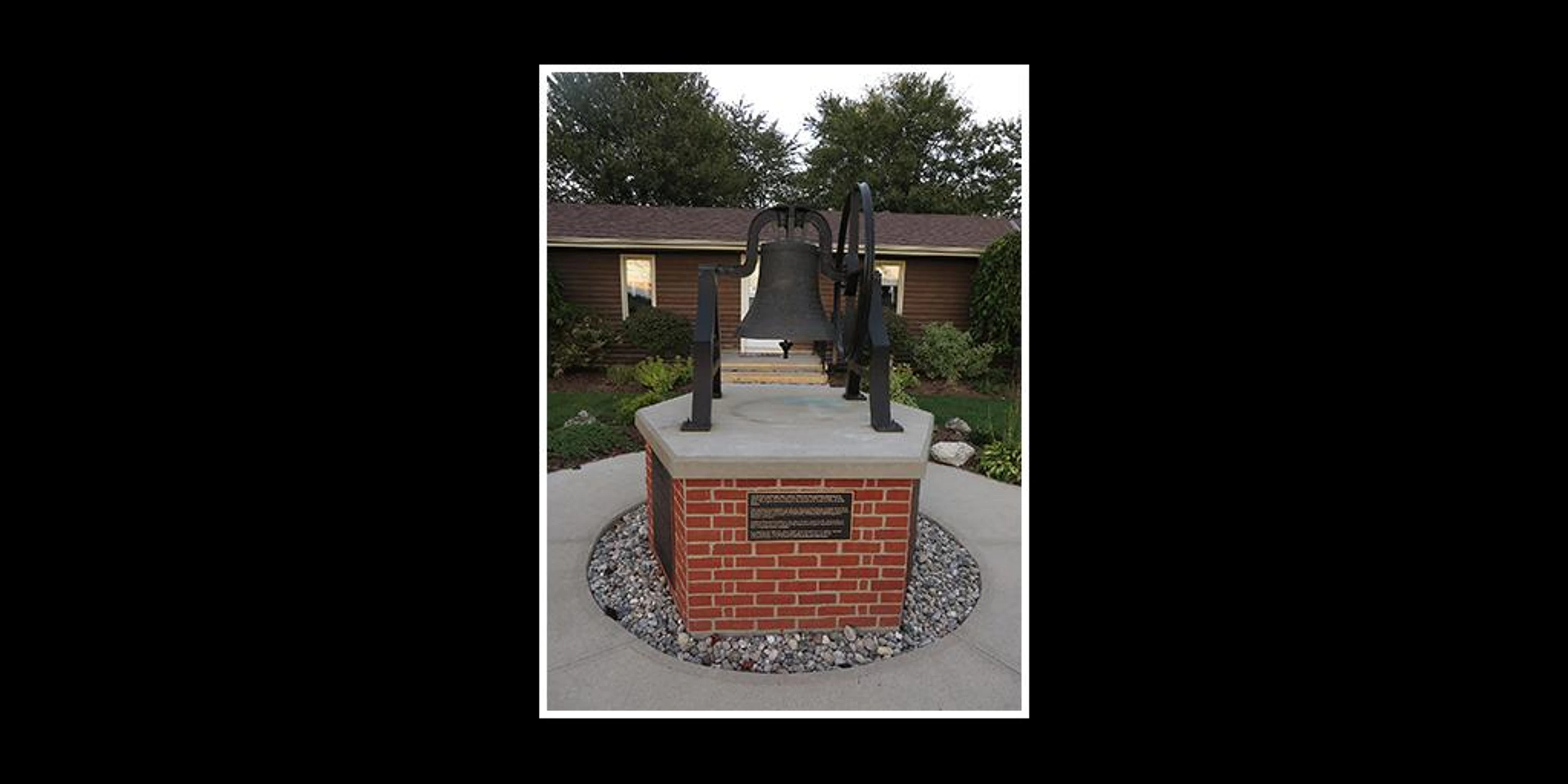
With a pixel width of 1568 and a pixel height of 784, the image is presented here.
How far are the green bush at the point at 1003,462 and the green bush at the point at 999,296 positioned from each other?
4295 mm

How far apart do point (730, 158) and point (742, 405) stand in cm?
1919

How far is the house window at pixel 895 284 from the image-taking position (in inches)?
468

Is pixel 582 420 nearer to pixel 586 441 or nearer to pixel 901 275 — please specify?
pixel 586 441

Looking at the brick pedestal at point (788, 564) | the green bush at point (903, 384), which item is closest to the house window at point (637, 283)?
the green bush at point (903, 384)

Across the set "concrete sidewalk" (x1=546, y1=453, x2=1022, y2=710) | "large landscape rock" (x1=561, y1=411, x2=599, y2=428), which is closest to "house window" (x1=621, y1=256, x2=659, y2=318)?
"large landscape rock" (x1=561, y1=411, x2=599, y2=428)

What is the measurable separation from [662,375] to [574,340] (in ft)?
7.77

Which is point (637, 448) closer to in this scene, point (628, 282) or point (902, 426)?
point (902, 426)

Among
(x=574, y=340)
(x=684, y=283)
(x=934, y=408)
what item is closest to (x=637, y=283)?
(x=684, y=283)

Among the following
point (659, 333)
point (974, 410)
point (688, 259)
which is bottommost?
point (974, 410)

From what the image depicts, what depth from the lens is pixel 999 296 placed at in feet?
33.9

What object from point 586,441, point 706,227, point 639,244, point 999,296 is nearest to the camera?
point 586,441

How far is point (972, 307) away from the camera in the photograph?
11336 millimetres

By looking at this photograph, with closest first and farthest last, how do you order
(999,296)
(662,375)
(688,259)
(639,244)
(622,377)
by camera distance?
(662,375) < (622,377) < (999,296) < (639,244) < (688,259)

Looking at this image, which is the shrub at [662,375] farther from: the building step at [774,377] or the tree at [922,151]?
the tree at [922,151]
